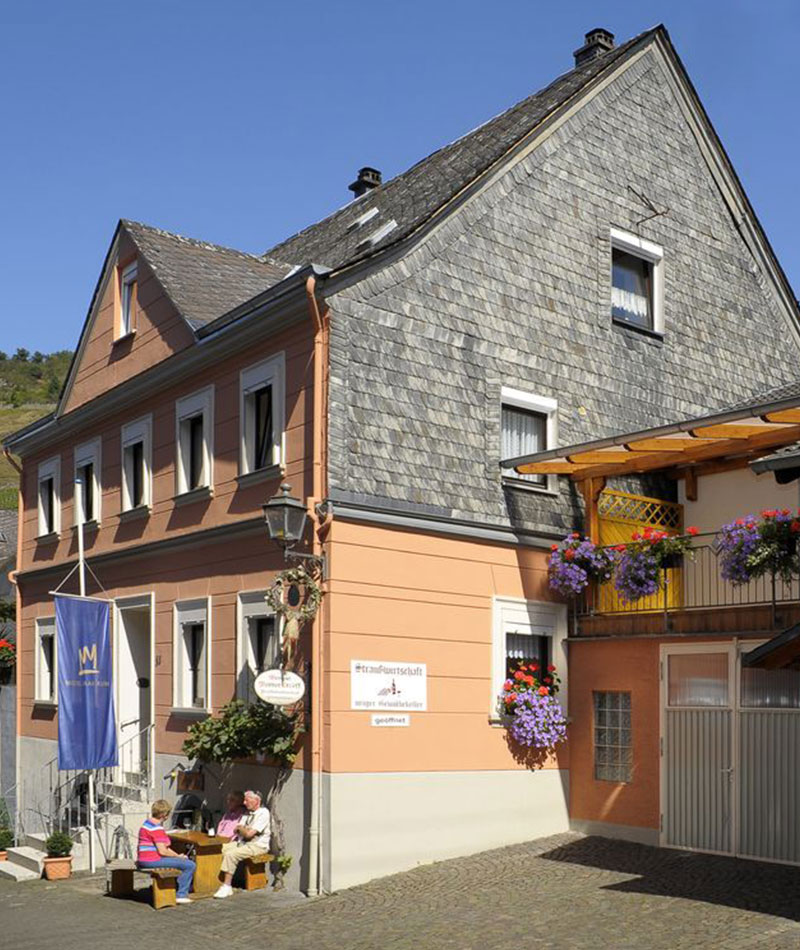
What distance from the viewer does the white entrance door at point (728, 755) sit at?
14.8 m

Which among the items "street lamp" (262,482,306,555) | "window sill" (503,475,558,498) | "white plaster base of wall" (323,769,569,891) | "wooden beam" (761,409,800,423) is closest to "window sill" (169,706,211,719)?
"white plaster base of wall" (323,769,569,891)

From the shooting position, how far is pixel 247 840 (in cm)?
1523

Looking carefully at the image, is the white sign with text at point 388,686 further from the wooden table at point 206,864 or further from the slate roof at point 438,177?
the slate roof at point 438,177

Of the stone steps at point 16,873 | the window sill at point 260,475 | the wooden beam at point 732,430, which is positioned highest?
the wooden beam at point 732,430

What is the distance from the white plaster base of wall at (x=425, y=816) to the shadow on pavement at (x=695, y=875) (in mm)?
765

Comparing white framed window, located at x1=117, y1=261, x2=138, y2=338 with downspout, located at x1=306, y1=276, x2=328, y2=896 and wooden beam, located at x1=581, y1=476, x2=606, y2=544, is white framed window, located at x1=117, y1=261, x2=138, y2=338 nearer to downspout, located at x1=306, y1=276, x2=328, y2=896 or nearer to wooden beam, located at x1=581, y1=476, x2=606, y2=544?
downspout, located at x1=306, y1=276, x2=328, y2=896

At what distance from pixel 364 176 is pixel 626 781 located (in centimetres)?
1480

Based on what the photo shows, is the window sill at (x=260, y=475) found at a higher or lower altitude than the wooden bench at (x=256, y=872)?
higher

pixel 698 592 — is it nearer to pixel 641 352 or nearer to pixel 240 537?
pixel 641 352

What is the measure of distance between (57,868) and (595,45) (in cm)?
1532

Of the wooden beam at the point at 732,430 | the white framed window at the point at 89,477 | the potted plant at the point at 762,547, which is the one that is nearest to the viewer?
the potted plant at the point at 762,547

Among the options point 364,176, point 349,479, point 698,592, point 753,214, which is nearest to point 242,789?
point 349,479

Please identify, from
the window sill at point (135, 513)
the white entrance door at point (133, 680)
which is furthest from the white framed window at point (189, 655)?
the window sill at point (135, 513)

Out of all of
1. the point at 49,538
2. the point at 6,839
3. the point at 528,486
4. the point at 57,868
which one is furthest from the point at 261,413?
the point at 49,538
